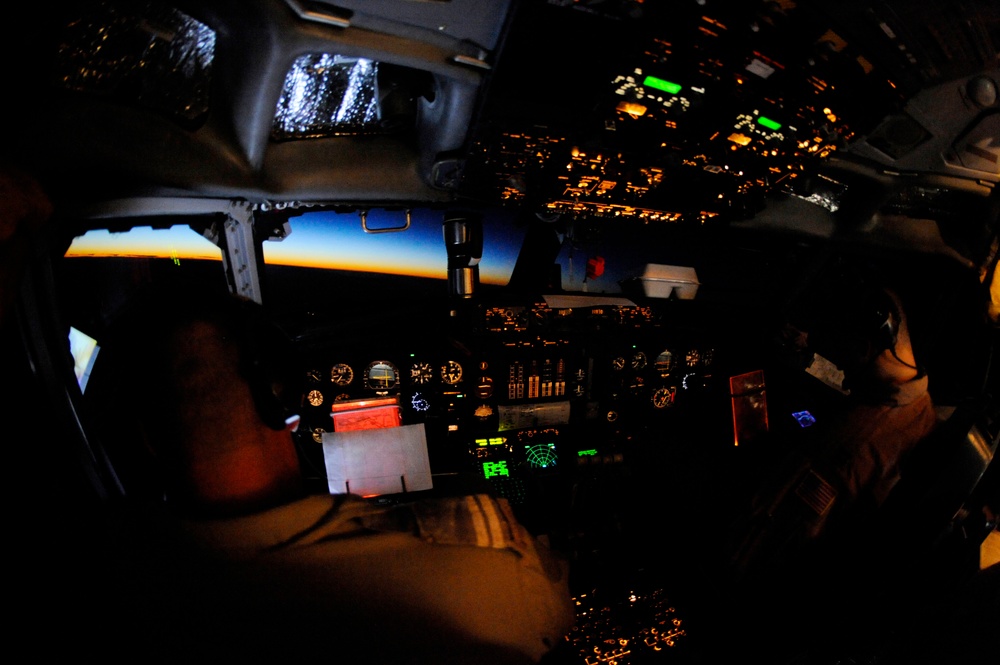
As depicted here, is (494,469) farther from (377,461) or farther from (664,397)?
(664,397)

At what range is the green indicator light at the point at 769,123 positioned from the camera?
1683mm

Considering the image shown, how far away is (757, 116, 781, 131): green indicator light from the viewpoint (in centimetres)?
168

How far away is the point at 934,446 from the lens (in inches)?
82.3

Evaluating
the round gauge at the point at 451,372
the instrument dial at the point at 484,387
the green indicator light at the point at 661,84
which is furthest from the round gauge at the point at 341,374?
the green indicator light at the point at 661,84

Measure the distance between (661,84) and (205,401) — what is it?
1569 millimetres

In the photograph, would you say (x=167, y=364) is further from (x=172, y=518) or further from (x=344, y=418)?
(x=344, y=418)

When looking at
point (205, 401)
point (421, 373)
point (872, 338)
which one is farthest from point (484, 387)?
point (872, 338)

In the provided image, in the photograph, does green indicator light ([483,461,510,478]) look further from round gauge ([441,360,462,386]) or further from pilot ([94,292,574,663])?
pilot ([94,292,574,663])

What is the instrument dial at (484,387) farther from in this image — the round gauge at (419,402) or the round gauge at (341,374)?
the round gauge at (341,374)

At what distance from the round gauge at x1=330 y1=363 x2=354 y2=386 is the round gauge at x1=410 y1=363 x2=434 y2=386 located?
308 millimetres

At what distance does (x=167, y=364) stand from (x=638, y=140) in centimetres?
171

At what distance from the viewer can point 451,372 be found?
2416 mm

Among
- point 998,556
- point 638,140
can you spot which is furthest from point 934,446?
point 638,140

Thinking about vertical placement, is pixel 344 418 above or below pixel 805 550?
above
